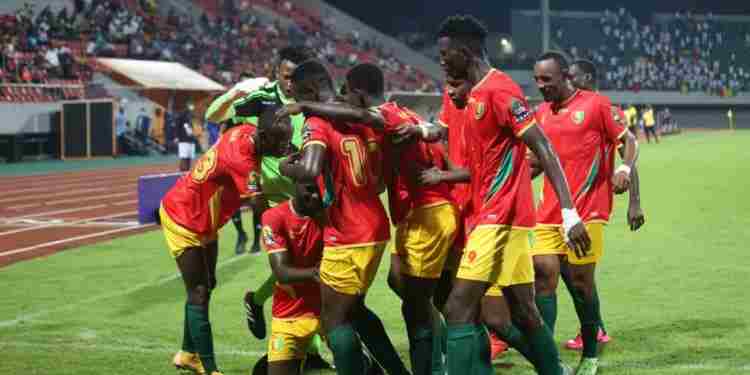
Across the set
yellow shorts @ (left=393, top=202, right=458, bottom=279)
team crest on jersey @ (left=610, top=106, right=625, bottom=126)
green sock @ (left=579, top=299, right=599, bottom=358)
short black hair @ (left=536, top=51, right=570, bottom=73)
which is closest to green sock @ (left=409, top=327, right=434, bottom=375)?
yellow shorts @ (left=393, top=202, right=458, bottom=279)

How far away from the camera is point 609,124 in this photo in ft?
23.5

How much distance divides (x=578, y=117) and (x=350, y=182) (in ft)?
8.14

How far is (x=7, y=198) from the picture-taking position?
66.8ft

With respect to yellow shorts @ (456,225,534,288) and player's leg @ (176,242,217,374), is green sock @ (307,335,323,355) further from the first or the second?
yellow shorts @ (456,225,534,288)

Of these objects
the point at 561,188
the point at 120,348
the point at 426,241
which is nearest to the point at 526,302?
the point at 426,241

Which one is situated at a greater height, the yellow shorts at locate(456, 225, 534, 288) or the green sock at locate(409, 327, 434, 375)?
the yellow shorts at locate(456, 225, 534, 288)

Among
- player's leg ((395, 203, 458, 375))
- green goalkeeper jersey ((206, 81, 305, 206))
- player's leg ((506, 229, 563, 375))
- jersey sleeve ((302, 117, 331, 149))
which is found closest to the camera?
jersey sleeve ((302, 117, 331, 149))

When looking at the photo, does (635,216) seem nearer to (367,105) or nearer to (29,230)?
(367,105)

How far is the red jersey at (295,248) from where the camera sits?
18.9ft

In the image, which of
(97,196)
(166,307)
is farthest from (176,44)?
(166,307)

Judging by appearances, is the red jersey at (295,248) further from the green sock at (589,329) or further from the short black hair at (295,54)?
the green sock at (589,329)

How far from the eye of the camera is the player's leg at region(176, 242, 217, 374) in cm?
655

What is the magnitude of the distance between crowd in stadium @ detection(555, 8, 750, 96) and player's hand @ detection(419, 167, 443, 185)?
6313 centimetres

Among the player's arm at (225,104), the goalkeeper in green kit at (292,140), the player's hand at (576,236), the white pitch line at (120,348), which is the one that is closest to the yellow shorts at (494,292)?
the player's hand at (576,236)
